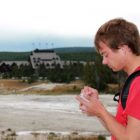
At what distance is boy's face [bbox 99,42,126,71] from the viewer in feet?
8.18

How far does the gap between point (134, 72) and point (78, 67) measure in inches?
4340

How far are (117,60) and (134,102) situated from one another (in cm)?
28

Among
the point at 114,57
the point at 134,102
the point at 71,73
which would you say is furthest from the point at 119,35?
the point at 71,73

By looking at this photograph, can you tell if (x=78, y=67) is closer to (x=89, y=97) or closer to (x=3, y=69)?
(x=3, y=69)

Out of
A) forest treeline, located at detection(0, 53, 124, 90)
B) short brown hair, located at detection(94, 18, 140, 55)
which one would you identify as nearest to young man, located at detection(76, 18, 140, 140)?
short brown hair, located at detection(94, 18, 140, 55)

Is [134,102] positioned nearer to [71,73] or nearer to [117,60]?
[117,60]

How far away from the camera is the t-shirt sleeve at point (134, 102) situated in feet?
7.49

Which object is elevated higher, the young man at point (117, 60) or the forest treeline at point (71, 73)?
the young man at point (117, 60)

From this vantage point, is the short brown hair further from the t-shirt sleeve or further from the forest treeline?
the forest treeline

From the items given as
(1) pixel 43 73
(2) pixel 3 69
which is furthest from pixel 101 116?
(2) pixel 3 69

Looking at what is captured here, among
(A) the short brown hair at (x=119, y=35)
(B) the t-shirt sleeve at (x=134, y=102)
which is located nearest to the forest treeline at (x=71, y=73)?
(A) the short brown hair at (x=119, y=35)

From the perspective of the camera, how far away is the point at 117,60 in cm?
250

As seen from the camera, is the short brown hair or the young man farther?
the short brown hair

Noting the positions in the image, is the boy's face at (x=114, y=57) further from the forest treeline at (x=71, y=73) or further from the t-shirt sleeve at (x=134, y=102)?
the forest treeline at (x=71, y=73)
